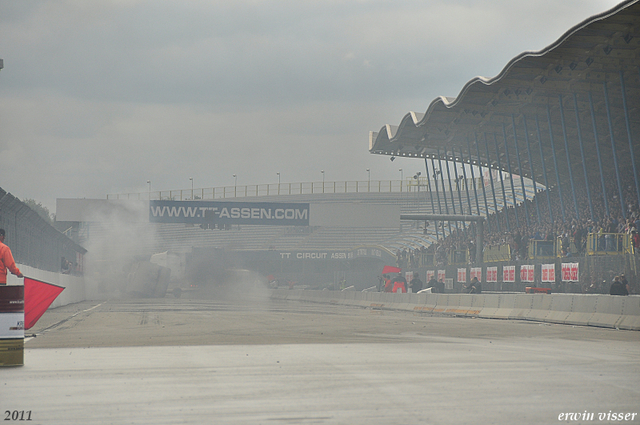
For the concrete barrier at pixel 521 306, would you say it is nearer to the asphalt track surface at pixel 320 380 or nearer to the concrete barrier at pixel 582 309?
the concrete barrier at pixel 582 309

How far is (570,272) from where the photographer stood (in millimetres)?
25266

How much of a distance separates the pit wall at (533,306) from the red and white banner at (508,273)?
255cm

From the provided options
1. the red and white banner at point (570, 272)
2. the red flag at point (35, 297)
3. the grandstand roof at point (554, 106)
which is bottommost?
the red flag at point (35, 297)

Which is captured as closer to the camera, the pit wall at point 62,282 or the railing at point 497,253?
the pit wall at point 62,282

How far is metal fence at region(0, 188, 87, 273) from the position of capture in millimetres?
21438

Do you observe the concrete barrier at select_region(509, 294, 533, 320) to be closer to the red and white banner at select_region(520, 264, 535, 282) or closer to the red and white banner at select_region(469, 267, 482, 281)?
the red and white banner at select_region(520, 264, 535, 282)

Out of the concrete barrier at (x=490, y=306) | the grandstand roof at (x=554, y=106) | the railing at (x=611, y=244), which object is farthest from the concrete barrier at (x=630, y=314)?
the grandstand roof at (x=554, y=106)

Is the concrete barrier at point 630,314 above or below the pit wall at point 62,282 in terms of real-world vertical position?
below

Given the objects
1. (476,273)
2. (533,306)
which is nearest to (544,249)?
(476,273)

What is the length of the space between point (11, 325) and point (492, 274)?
25822 mm

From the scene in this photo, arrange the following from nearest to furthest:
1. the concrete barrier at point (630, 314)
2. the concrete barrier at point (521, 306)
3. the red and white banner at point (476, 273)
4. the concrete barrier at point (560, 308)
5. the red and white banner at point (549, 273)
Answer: the concrete barrier at point (630, 314) < the concrete barrier at point (560, 308) < the concrete barrier at point (521, 306) < the red and white banner at point (549, 273) < the red and white banner at point (476, 273)

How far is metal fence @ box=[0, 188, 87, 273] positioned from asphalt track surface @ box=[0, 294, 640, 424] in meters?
9.20

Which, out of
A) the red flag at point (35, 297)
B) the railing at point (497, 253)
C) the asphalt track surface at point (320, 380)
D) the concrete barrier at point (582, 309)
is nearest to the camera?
the asphalt track surface at point (320, 380)

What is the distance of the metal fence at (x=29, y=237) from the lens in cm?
2144
